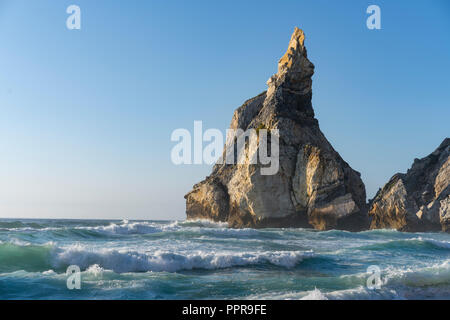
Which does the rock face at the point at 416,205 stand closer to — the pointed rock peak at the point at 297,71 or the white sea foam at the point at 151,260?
the pointed rock peak at the point at 297,71

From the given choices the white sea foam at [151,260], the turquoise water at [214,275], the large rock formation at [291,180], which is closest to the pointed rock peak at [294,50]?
the large rock formation at [291,180]

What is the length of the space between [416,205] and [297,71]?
1957cm

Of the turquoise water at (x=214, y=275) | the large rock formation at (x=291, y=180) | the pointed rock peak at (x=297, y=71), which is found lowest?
the turquoise water at (x=214, y=275)

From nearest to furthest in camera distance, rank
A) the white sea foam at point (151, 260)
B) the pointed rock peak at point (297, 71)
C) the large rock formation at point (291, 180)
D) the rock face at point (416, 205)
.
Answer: the white sea foam at point (151, 260), the rock face at point (416, 205), the large rock formation at point (291, 180), the pointed rock peak at point (297, 71)

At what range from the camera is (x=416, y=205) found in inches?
1538

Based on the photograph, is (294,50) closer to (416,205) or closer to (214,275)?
(416,205)

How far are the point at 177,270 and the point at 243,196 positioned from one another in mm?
27356

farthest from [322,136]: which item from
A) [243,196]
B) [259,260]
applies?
[259,260]

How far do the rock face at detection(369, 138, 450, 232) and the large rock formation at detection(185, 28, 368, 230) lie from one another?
7.42 feet

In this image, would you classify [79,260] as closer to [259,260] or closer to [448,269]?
[259,260]

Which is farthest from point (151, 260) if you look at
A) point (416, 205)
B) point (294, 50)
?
point (294, 50)

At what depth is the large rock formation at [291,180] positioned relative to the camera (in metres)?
37.3

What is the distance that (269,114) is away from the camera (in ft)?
140
